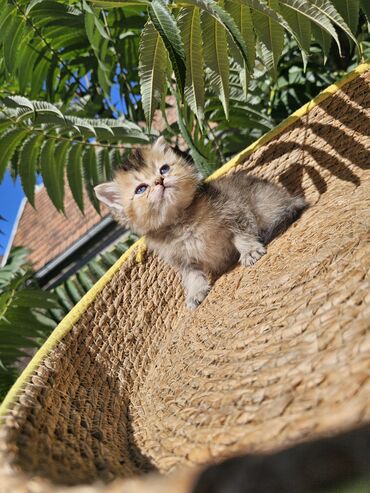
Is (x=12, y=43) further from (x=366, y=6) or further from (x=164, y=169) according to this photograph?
(x=366, y=6)

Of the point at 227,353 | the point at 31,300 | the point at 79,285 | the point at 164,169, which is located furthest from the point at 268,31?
the point at 79,285

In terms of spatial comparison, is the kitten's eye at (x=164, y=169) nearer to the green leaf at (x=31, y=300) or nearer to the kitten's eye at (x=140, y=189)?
the kitten's eye at (x=140, y=189)

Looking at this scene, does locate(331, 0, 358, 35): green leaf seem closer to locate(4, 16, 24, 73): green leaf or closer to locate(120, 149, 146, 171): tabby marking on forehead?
locate(120, 149, 146, 171): tabby marking on forehead

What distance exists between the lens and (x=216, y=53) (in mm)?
1837

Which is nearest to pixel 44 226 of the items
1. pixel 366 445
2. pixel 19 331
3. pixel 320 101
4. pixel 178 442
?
pixel 19 331

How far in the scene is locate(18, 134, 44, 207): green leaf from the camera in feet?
8.54

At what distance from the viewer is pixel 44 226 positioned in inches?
351

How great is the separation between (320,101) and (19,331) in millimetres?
1778

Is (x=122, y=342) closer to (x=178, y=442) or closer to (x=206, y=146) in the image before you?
(x=178, y=442)

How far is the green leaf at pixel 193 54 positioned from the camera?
171 cm

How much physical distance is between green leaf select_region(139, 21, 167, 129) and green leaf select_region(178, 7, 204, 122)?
98mm

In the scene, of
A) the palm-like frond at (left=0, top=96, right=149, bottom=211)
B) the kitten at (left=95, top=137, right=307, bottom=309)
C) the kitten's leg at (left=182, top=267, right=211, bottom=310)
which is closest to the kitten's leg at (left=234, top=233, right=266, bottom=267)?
the kitten at (left=95, top=137, right=307, bottom=309)

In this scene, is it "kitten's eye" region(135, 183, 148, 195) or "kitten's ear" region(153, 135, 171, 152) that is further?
"kitten's ear" region(153, 135, 171, 152)

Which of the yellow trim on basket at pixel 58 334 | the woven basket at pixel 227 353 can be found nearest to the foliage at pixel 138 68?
the woven basket at pixel 227 353
